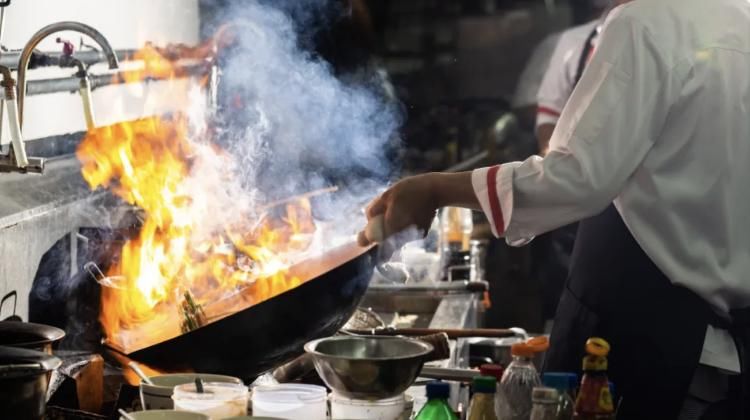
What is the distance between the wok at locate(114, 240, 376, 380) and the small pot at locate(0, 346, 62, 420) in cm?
67

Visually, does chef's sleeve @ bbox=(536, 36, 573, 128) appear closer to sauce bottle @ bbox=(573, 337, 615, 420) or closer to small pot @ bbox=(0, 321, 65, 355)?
sauce bottle @ bbox=(573, 337, 615, 420)

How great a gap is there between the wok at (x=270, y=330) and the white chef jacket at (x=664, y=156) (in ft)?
1.76

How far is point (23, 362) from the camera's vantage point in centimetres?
210

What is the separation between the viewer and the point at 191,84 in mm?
6430

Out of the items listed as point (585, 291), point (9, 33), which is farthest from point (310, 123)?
point (585, 291)

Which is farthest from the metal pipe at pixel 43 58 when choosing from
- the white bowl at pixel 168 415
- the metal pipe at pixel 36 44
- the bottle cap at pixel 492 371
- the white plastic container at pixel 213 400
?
the bottle cap at pixel 492 371

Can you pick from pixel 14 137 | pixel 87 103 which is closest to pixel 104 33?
pixel 87 103

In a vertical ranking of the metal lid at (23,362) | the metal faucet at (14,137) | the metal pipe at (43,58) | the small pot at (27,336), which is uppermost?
the metal pipe at (43,58)

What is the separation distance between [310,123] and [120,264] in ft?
13.4

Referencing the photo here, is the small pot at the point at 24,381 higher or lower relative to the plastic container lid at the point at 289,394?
higher

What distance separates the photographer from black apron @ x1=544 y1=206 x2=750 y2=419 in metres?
2.88

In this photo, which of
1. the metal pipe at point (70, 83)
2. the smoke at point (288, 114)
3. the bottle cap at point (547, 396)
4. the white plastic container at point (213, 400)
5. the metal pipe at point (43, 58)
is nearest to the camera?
the bottle cap at point (547, 396)

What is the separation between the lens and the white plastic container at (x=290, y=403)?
2436 mm

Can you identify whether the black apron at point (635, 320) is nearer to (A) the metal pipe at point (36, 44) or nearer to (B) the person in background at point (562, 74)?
(A) the metal pipe at point (36, 44)
